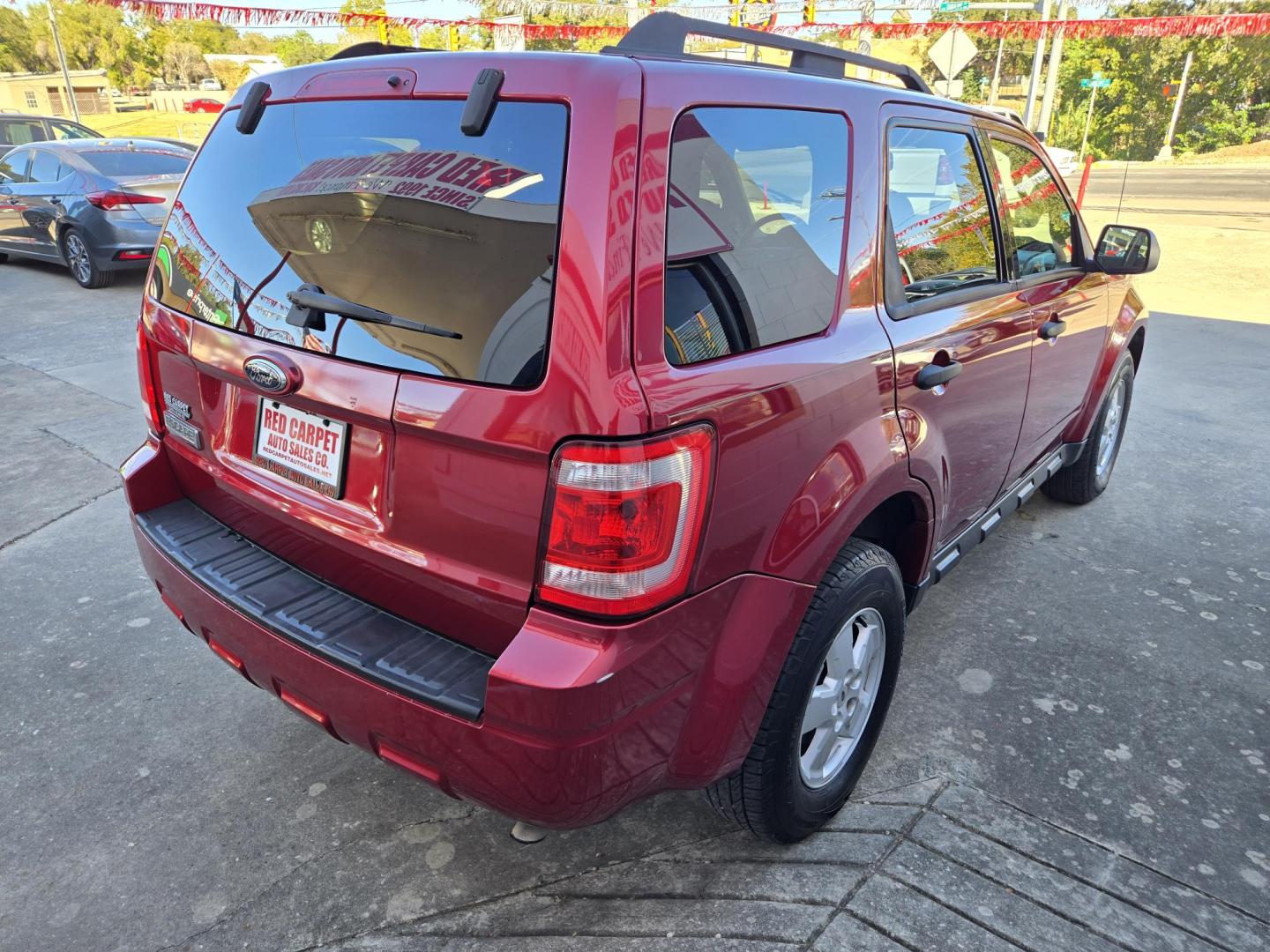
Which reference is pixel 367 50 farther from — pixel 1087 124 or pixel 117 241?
pixel 1087 124

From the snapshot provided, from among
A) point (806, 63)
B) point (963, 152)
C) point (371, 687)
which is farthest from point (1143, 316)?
point (371, 687)

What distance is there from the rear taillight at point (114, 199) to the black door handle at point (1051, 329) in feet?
30.5

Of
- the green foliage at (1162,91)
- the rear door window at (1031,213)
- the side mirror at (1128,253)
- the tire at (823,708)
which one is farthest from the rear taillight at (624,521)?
the green foliage at (1162,91)

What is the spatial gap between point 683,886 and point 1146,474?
4.06 m

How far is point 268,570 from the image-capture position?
6.84 ft

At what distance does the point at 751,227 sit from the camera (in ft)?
6.04

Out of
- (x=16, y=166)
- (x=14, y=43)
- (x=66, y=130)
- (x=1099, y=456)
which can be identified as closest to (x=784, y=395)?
(x=1099, y=456)

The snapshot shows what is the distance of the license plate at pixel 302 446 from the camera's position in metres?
1.83

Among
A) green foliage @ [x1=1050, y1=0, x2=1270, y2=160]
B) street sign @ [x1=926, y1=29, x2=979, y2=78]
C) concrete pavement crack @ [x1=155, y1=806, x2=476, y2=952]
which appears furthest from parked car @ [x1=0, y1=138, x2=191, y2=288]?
green foliage @ [x1=1050, y1=0, x2=1270, y2=160]

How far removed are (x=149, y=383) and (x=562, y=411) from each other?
4.91 feet

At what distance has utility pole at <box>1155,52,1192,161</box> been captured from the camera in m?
43.9

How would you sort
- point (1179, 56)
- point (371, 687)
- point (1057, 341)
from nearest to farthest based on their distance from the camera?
point (371, 687) → point (1057, 341) → point (1179, 56)

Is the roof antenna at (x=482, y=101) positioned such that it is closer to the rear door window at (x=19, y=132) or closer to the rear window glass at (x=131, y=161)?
the rear window glass at (x=131, y=161)

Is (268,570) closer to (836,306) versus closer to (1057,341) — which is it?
(836,306)
